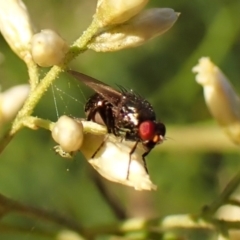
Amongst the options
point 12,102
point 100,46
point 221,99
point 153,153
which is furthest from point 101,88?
point 153,153

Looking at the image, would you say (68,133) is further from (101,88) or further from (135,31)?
(135,31)

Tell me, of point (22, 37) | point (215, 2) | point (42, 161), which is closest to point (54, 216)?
point (22, 37)

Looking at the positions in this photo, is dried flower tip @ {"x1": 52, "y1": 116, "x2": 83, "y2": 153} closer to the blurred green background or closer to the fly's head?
the fly's head

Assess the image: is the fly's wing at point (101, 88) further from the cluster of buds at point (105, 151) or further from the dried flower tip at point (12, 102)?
the dried flower tip at point (12, 102)

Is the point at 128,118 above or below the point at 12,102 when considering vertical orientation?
below

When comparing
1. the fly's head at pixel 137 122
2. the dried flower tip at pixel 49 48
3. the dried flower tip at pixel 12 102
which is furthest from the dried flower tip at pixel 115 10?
the dried flower tip at pixel 12 102

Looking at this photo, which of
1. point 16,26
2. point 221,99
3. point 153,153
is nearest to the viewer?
point 16,26

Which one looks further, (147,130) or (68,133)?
(147,130)
